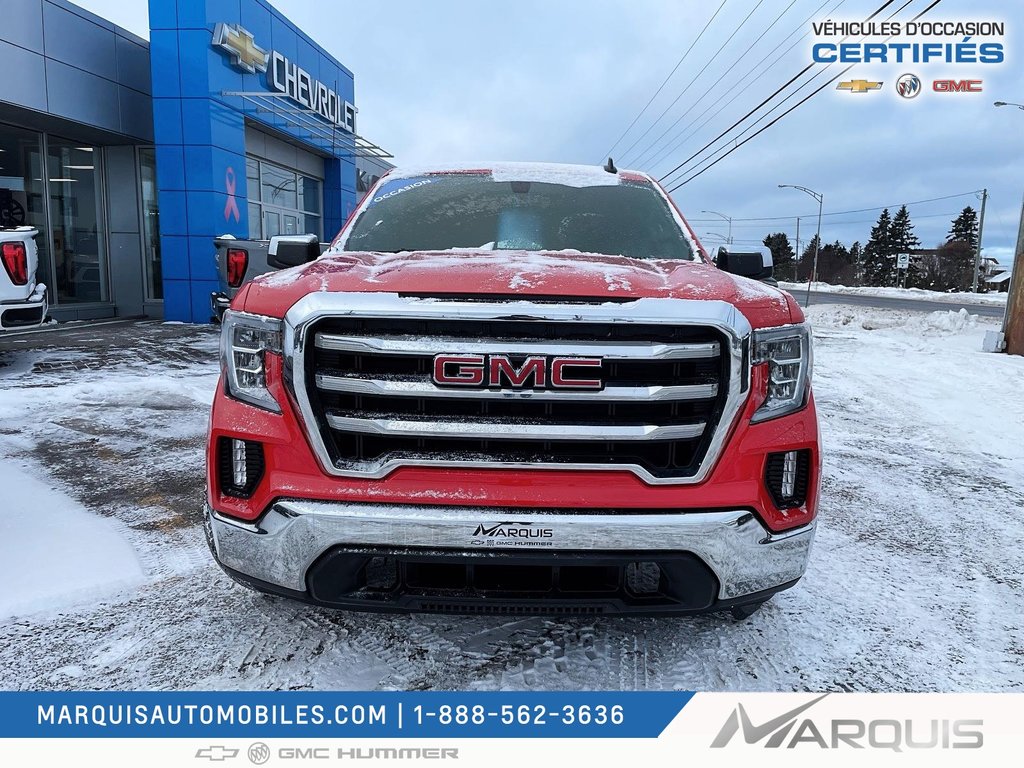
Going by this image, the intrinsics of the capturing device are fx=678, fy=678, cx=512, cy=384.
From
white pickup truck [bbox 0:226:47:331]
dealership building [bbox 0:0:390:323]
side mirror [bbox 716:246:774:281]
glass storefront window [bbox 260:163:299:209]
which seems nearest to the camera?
side mirror [bbox 716:246:774:281]

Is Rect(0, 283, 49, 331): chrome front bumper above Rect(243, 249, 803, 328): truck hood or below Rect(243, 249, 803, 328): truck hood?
below

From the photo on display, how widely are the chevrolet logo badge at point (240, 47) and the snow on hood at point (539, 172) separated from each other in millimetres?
12718

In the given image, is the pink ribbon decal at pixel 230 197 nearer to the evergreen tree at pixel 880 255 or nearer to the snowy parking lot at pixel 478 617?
the snowy parking lot at pixel 478 617

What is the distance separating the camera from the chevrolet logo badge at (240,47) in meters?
14.0

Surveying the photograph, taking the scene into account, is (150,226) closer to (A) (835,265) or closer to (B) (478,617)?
(B) (478,617)

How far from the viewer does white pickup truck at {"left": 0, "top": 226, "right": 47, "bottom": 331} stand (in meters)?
6.42

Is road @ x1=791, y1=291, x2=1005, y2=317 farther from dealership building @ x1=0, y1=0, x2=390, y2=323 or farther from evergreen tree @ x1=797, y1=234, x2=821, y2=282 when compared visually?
evergreen tree @ x1=797, y1=234, x2=821, y2=282

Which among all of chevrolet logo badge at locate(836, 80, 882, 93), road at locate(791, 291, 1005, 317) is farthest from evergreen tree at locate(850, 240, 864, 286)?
chevrolet logo badge at locate(836, 80, 882, 93)

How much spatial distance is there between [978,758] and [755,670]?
0.64m

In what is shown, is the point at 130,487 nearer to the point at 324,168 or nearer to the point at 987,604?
the point at 987,604

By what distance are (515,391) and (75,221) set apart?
16.6m

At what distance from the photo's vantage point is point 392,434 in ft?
6.57

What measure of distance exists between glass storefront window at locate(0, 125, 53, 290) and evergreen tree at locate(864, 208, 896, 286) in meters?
80.1

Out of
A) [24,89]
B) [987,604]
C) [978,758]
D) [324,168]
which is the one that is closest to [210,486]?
[978,758]
